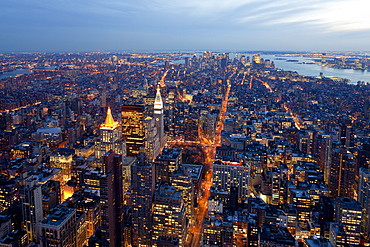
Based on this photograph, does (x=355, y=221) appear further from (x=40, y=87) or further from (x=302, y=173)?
(x=40, y=87)

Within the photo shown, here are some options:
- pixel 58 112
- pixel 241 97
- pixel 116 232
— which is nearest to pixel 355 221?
pixel 116 232

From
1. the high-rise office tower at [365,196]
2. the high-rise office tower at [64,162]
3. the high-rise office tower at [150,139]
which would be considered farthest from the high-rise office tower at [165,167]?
the high-rise office tower at [365,196]

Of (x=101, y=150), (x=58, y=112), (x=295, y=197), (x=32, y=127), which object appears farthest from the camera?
(x=58, y=112)

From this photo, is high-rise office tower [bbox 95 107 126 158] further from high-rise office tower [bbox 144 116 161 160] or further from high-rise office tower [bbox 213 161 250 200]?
high-rise office tower [bbox 213 161 250 200]

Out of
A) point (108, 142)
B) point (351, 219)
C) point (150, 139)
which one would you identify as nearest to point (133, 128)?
point (150, 139)

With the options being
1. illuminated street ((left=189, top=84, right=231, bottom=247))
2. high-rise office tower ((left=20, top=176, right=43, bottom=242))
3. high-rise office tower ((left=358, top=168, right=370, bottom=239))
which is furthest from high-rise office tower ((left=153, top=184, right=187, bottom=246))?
high-rise office tower ((left=358, top=168, right=370, bottom=239))

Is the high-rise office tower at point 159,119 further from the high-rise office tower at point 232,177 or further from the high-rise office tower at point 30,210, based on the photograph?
the high-rise office tower at point 30,210
